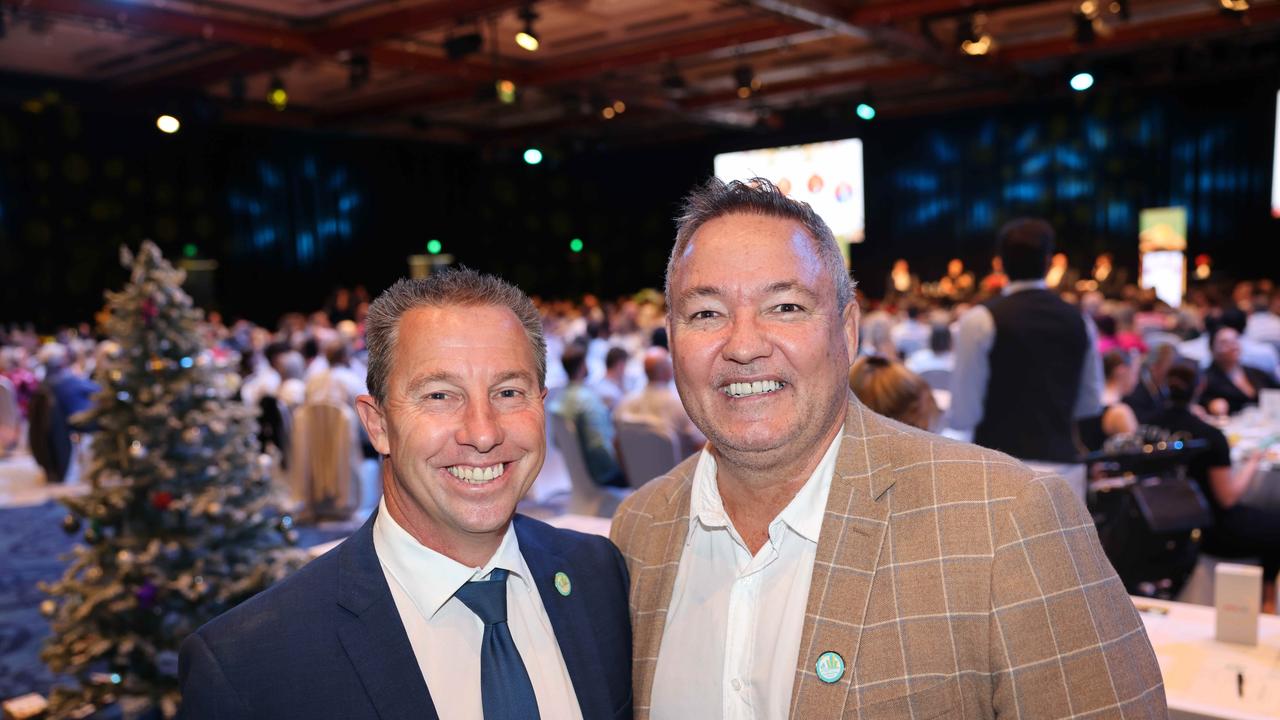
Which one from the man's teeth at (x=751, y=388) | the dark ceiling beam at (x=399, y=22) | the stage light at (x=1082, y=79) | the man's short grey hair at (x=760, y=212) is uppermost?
the dark ceiling beam at (x=399, y=22)

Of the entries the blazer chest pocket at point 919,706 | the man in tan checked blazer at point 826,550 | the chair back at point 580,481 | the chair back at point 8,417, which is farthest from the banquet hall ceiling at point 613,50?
the blazer chest pocket at point 919,706

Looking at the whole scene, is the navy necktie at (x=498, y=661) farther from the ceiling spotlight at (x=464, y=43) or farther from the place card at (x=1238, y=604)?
the ceiling spotlight at (x=464, y=43)

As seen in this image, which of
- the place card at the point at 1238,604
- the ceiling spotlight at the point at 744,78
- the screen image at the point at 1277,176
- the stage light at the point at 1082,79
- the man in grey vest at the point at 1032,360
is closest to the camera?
the place card at the point at 1238,604

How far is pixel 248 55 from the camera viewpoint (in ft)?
39.1


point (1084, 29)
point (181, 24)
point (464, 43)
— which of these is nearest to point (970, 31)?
point (1084, 29)

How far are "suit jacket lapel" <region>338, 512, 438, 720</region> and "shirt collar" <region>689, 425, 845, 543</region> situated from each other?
20.5 inches

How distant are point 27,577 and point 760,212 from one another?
6496 mm

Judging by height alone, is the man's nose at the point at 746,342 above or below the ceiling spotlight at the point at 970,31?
below

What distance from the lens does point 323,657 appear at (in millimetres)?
1264

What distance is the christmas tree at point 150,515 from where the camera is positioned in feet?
12.3

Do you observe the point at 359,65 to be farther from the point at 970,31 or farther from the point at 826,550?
the point at 826,550

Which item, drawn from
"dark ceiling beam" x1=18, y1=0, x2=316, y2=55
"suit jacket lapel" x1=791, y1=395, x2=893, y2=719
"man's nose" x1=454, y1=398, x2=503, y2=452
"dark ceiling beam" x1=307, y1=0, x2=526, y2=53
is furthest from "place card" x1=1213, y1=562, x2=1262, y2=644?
"dark ceiling beam" x1=18, y1=0, x2=316, y2=55

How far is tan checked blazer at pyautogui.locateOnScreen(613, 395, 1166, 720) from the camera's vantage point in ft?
4.01

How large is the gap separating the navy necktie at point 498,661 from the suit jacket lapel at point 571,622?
9 cm
